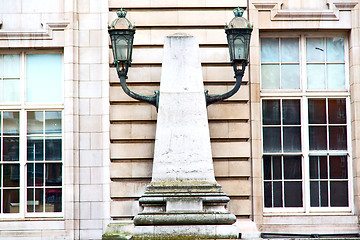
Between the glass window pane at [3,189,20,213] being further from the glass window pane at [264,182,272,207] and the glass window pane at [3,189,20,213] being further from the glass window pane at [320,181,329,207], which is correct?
the glass window pane at [320,181,329,207]

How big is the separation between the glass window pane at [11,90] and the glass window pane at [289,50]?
5.01 metres

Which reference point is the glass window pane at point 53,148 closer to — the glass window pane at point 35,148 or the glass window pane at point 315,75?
the glass window pane at point 35,148

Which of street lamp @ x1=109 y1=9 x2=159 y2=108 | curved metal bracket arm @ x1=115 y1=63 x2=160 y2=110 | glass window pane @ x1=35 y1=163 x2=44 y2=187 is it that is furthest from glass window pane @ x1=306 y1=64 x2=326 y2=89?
glass window pane @ x1=35 y1=163 x2=44 y2=187

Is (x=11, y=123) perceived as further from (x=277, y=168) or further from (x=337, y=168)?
(x=337, y=168)

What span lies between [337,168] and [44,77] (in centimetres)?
573

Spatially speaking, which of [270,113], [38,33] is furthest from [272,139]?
[38,33]

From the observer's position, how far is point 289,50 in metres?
13.0

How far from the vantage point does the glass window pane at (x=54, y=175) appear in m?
12.7

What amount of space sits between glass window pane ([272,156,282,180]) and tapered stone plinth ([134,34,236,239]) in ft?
5.77

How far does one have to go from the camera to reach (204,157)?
37.7 feet

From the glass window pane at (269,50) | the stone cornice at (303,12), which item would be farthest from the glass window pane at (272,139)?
the stone cornice at (303,12)

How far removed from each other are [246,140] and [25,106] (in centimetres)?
413

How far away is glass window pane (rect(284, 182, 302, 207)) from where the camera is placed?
12734mm

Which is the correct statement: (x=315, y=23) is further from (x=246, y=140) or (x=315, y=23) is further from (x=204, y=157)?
(x=204, y=157)
